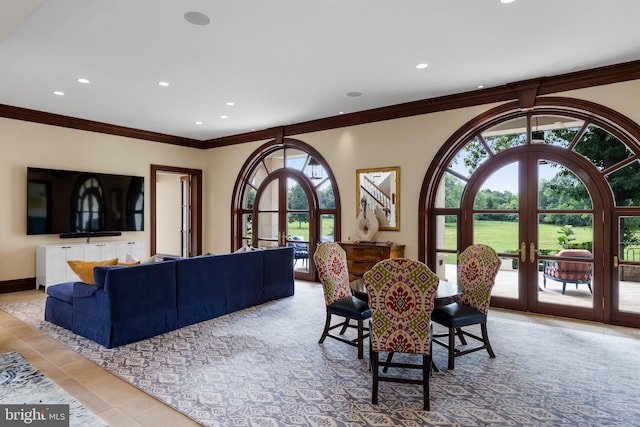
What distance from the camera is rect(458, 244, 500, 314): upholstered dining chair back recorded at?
136 inches

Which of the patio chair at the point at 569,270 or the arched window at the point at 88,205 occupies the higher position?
the arched window at the point at 88,205

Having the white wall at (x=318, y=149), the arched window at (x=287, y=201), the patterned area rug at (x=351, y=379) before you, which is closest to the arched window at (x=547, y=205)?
the white wall at (x=318, y=149)

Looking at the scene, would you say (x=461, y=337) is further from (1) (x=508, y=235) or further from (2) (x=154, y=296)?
(2) (x=154, y=296)

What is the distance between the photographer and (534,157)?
4.99 m

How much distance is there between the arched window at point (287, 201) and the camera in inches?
277

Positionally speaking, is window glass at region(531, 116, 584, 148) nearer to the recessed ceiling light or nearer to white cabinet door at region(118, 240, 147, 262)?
the recessed ceiling light

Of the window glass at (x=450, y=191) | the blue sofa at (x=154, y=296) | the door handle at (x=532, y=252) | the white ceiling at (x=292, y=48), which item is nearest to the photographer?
the white ceiling at (x=292, y=48)

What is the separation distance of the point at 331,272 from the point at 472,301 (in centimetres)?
136

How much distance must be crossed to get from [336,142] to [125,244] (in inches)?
170

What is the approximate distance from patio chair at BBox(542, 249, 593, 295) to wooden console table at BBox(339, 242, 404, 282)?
1.97 metres

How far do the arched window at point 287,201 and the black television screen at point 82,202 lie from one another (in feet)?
6.72

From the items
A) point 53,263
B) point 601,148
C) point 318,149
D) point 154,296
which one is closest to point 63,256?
point 53,263

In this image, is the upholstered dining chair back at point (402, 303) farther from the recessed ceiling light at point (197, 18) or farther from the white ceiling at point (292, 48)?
the recessed ceiling light at point (197, 18)

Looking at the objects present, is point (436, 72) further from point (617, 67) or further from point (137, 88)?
point (137, 88)
